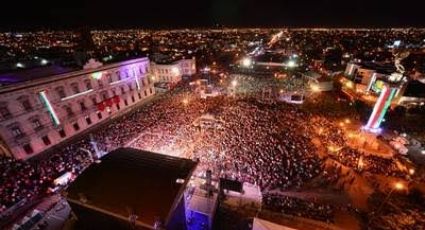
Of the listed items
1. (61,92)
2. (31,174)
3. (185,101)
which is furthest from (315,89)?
(31,174)

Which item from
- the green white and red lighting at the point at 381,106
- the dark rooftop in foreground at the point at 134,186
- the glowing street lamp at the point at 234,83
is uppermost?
the dark rooftop in foreground at the point at 134,186

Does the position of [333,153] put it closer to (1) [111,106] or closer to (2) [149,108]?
(2) [149,108]

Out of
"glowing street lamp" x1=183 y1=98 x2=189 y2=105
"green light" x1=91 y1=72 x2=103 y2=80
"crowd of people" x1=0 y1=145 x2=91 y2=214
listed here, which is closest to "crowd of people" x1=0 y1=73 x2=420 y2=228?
"crowd of people" x1=0 y1=145 x2=91 y2=214

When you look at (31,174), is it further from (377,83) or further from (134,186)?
(377,83)

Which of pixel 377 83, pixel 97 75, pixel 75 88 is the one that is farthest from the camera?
pixel 377 83

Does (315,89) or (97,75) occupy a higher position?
(97,75)

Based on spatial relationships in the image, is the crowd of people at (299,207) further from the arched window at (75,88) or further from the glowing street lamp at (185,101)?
the arched window at (75,88)

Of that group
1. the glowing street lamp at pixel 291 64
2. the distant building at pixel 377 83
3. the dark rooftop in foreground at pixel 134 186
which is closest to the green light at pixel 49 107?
the dark rooftop in foreground at pixel 134 186
